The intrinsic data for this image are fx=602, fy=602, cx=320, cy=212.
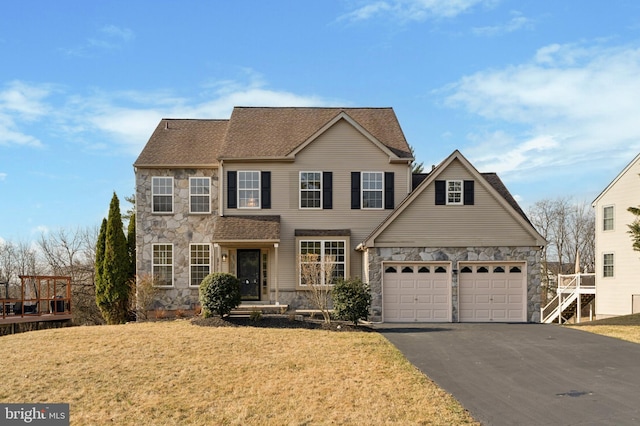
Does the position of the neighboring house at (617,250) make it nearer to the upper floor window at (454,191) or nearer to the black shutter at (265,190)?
the upper floor window at (454,191)

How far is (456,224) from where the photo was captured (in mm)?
22219

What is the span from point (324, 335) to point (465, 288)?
672cm

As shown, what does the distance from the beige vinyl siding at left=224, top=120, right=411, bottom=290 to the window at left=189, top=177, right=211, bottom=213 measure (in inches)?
47.3

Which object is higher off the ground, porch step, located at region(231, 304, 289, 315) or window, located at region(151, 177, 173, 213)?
window, located at region(151, 177, 173, 213)

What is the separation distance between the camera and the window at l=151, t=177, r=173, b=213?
985 inches

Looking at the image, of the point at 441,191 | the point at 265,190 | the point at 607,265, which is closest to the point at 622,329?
the point at 441,191

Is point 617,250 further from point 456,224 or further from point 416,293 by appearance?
point 416,293

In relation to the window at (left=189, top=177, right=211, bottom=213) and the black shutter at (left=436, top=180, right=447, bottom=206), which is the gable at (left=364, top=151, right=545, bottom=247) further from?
the window at (left=189, top=177, right=211, bottom=213)

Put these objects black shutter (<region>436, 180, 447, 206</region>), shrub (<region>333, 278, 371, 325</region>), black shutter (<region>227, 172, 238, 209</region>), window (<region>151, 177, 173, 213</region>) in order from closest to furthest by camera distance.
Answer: shrub (<region>333, 278, 371, 325</region>), black shutter (<region>436, 180, 447, 206</region>), black shutter (<region>227, 172, 238, 209</region>), window (<region>151, 177, 173, 213</region>)

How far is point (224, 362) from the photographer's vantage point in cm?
1390

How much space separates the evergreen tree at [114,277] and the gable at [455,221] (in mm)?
11044

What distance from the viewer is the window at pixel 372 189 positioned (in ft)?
80.7

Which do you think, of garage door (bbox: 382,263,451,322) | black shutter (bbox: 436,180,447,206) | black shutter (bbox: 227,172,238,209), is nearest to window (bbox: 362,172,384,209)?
black shutter (bbox: 436,180,447,206)

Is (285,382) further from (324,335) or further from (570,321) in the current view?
(570,321)
